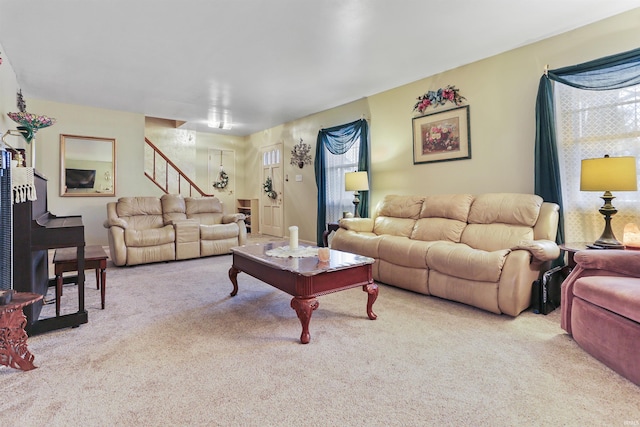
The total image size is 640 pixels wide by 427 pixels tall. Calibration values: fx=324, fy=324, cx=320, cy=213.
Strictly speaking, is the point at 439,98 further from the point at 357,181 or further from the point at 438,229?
the point at 438,229

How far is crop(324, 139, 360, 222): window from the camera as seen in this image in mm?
5359

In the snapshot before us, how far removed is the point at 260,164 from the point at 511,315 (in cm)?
644

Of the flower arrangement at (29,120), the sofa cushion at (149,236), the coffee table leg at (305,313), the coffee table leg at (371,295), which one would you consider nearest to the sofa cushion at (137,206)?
the sofa cushion at (149,236)

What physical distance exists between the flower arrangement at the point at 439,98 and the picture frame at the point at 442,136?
0.11m

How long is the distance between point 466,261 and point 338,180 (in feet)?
10.4

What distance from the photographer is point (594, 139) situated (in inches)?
117

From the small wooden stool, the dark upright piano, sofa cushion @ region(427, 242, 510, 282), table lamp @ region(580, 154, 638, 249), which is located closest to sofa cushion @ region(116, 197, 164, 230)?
the small wooden stool

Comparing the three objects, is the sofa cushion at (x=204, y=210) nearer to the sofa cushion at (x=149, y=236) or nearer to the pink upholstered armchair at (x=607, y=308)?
the sofa cushion at (x=149, y=236)

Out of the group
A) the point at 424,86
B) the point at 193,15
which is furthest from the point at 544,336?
the point at 193,15

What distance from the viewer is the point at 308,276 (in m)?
2.17

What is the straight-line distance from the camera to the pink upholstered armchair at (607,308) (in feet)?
5.47

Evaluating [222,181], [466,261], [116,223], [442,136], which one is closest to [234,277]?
[466,261]

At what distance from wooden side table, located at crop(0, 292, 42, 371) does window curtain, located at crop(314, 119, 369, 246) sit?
3981 mm

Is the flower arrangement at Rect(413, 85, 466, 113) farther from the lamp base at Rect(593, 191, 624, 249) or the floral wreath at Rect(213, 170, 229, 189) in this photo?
the floral wreath at Rect(213, 170, 229, 189)
